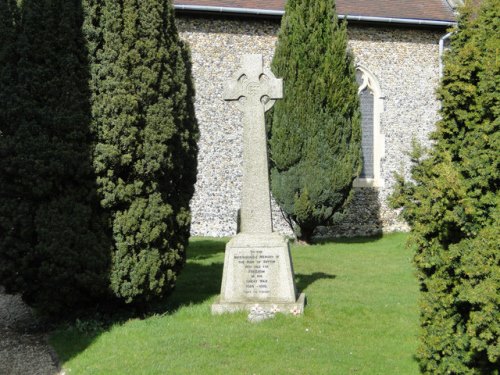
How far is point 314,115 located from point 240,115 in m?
3.01

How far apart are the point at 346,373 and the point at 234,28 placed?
42.9ft

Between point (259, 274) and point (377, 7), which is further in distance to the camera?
point (377, 7)

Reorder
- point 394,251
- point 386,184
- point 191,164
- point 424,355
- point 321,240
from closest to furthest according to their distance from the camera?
point 424,355 → point 191,164 → point 394,251 → point 321,240 → point 386,184

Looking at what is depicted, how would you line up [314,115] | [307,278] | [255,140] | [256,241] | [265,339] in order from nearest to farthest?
1. [265,339]
2. [256,241]
3. [255,140]
4. [307,278]
5. [314,115]

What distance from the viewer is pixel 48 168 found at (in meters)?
6.70

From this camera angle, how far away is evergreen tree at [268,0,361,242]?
48.8 ft

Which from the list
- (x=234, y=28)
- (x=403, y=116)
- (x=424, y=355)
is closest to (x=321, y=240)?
(x=403, y=116)

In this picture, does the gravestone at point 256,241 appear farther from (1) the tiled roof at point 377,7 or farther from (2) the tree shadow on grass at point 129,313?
(1) the tiled roof at point 377,7

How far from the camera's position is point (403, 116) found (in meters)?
18.3

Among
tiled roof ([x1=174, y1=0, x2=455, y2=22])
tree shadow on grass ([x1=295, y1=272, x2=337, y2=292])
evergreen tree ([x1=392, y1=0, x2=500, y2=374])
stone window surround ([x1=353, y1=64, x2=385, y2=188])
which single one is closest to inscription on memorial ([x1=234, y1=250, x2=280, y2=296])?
tree shadow on grass ([x1=295, y1=272, x2=337, y2=292])

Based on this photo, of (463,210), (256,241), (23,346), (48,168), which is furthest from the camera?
(256,241)

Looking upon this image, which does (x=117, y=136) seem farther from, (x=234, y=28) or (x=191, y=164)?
(x=234, y=28)

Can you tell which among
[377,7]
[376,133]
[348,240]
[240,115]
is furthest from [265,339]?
[377,7]

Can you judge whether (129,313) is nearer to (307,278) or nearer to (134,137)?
(134,137)
